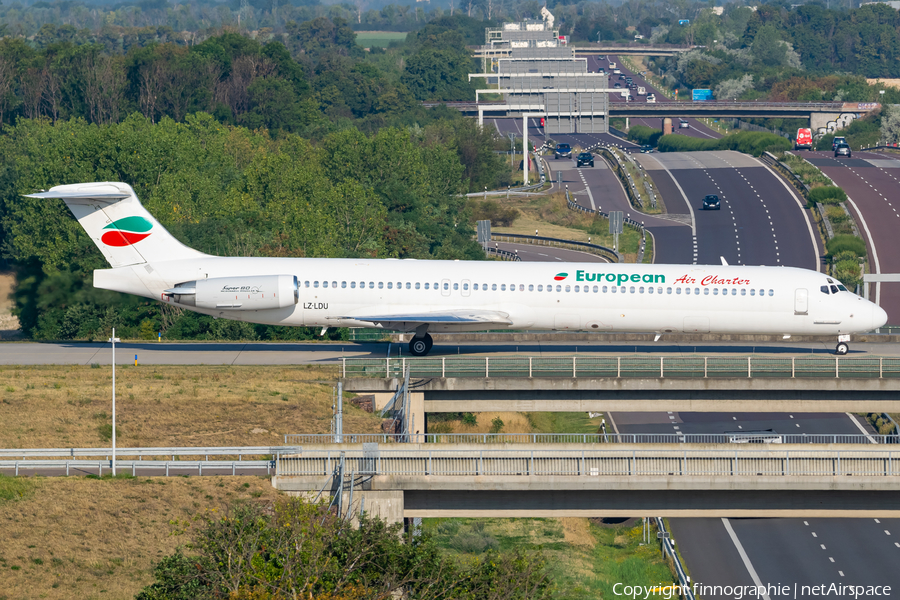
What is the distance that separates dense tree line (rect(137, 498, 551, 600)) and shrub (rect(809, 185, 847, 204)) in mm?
89835

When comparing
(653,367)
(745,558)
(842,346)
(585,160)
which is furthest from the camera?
(585,160)

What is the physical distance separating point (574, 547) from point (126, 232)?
78.9ft

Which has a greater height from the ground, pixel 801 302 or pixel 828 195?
pixel 828 195

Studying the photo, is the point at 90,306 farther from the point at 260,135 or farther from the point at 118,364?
the point at 260,135

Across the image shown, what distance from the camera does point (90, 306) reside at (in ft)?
183

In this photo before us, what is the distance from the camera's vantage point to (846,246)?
9738 cm

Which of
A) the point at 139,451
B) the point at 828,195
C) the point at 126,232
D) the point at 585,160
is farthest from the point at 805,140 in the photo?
the point at 139,451

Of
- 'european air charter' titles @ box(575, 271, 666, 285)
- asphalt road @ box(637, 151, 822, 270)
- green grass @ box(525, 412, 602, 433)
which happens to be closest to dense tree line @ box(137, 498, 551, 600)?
'european air charter' titles @ box(575, 271, 666, 285)

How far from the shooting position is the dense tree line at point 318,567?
95.1 feet

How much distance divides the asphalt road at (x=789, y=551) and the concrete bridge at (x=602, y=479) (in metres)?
12.5

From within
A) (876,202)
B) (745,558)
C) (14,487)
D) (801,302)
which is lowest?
(745,558)

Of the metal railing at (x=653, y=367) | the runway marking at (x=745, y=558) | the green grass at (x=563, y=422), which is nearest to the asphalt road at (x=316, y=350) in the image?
the metal railing at (x=653, y=367)

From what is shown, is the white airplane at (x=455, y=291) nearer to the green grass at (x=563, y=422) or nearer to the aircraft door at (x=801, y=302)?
the aircraft door at (x=801, y=302)

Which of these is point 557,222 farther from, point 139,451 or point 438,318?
point 139,451
